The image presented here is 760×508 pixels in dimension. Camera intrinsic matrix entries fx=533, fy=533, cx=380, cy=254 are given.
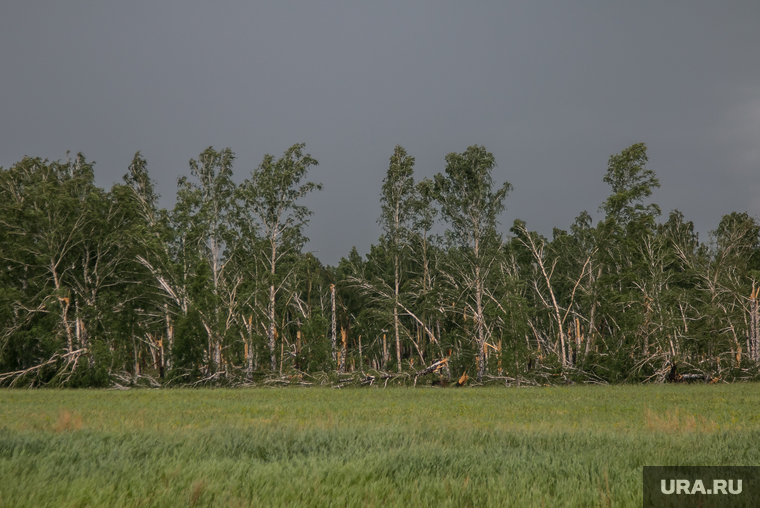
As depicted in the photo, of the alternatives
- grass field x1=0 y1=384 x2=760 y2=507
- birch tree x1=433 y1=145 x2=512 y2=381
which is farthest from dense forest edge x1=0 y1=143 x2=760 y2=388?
grass field x1=0 y1=384 x2=760 y2=507

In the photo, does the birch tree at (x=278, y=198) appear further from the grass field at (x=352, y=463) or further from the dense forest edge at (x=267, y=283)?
the grass field at (x=352, y=463)

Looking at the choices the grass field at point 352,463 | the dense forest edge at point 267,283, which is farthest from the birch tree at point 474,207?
the grass field at point 352,463

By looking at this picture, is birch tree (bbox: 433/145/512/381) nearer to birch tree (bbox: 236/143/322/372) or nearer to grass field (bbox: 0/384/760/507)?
birch tree (bbox: 236/143/322/372)

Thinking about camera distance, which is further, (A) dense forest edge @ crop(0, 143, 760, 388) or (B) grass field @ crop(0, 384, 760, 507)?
(A) dense forest edge @ crop(0, 143, 760, 388)

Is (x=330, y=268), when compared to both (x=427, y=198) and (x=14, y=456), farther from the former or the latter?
(x=14, y=456)

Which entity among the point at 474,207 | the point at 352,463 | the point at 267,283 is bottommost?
the point at 352,463

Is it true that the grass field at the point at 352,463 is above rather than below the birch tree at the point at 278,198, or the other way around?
below

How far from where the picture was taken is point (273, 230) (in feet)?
107

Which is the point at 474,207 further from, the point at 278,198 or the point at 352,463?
the point at 352,463

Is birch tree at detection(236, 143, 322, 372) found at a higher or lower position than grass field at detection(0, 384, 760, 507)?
higher

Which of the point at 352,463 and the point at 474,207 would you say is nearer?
the point at 352,463

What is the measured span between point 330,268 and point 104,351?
31102 millimetres

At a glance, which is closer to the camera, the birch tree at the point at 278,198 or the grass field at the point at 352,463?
the grass field at the point at 352,463

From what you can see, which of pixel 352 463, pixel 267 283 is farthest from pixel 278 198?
pixel 352 463
